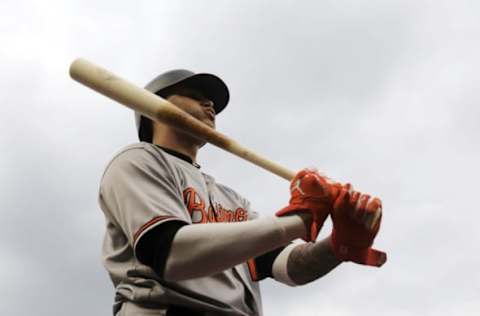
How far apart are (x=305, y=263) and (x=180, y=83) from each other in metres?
1.75

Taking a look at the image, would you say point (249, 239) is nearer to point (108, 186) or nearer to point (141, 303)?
point (141, 303)

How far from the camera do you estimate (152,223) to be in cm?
358

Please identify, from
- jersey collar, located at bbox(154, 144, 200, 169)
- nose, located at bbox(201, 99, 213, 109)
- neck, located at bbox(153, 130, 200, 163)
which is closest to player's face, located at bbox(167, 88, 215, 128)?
nose, located at bbox(201, 99, 213, 109)

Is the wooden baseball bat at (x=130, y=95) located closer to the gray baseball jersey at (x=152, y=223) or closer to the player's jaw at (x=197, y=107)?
the gray baseball jersey at (x=152, y=223)

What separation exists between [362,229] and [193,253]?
1002mm

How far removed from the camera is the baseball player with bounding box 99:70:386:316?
348cm

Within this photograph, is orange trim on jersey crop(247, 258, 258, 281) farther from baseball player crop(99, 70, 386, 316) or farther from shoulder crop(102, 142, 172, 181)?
shoulder crop(102, 142, 172, 181)

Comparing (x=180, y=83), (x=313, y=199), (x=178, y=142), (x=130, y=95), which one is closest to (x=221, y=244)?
(x=313, y=199)

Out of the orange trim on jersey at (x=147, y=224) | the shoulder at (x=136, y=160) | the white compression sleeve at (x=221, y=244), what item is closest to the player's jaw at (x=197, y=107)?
the shoulder at (x=136, y=160)

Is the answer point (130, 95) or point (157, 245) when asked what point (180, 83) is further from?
point (157, 245)

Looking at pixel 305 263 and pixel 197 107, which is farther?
pixel 197 107

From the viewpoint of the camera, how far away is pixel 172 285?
376cm

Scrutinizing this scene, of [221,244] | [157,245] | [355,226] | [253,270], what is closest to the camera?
[221,244]

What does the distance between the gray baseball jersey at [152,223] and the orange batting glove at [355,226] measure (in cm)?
80
